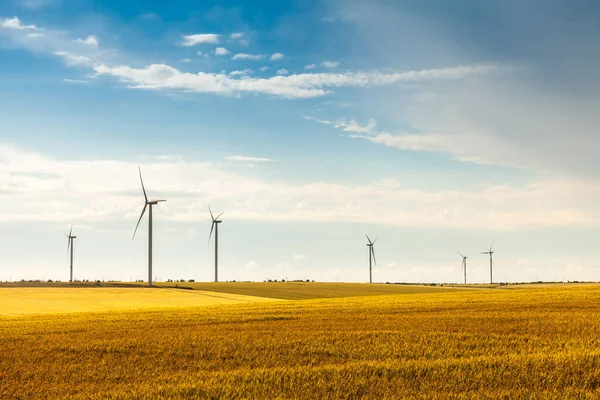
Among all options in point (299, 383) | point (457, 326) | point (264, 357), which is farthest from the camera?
point (457, 326)

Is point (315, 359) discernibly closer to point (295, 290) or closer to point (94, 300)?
point (94, 300)

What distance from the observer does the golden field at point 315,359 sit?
13.5 metres

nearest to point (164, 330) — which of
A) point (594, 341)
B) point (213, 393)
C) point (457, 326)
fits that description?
point (457, 326)

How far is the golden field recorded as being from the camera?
531 inches

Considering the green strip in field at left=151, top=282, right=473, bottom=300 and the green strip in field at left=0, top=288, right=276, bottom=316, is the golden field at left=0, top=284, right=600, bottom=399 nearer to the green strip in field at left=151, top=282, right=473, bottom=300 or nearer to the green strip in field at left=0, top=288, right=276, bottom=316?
the green strip in field at left=0, top=288, right=276, bottom=316

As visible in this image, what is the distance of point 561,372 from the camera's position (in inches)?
584

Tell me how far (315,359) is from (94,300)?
55.4 m

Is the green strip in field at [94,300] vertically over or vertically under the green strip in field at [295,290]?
over

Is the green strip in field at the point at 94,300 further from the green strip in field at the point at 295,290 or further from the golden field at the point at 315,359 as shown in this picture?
the golden field at the point at 315,359

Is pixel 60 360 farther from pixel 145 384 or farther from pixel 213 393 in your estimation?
pixel 213 393

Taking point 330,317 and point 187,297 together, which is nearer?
point 330,317

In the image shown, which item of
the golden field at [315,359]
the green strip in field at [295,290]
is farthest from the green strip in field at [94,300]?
the golden field at [315,359]

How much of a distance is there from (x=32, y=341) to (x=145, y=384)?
9.22 meters

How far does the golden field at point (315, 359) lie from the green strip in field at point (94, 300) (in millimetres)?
30397
